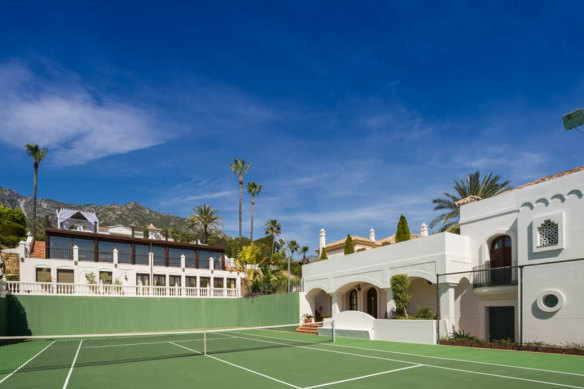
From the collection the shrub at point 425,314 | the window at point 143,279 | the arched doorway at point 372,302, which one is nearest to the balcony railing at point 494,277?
the shrub at point 425,314

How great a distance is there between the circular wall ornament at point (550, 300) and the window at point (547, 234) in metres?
1.92

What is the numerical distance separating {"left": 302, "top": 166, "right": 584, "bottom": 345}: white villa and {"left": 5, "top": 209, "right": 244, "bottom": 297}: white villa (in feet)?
60.3

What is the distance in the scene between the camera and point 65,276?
36469 millimetres

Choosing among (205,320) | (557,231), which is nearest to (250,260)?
(205,320)

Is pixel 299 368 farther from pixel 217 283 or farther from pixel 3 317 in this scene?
pixel 217 283

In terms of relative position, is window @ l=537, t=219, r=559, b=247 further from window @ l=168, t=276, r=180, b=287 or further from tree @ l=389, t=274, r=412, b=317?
window @ l=168, t=276, r=180, b=287

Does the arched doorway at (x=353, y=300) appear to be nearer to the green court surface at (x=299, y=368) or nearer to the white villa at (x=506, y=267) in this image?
the white villa at (x=506, y=267)

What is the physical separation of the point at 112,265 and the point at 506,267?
33430mm

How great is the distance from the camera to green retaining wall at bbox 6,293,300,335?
2838 cm

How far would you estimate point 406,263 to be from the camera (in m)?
22.7

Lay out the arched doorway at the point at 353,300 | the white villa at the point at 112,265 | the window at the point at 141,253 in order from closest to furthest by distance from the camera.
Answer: the arched doorway at the point at 353,300 → the white villa at the point at 112,265 → the window at the point at 141,253

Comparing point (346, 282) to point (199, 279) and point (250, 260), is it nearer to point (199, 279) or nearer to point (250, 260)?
point (250, 260)

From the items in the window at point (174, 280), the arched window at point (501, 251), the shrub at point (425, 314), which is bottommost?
the window at point (174, 280)

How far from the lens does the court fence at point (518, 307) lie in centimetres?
1531
